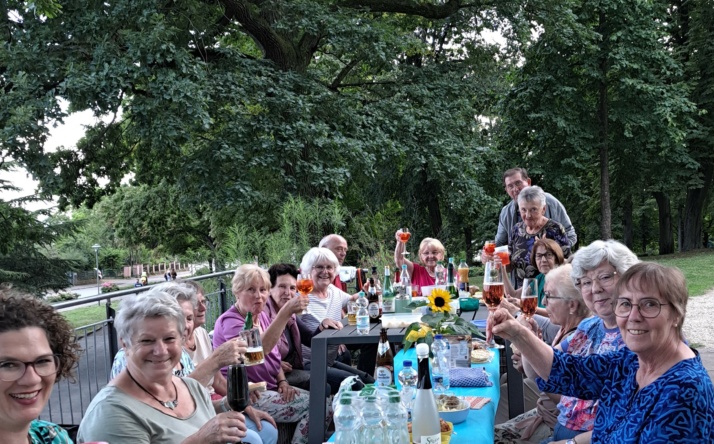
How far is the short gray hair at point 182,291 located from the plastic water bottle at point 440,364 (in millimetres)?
1235

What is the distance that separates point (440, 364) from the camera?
9.19 ft

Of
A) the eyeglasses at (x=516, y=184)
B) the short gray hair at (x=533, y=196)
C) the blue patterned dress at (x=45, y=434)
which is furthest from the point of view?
the eyeglasses at (x=516, y=184)

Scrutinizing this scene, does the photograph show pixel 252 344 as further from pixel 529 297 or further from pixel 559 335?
pixel 559 335

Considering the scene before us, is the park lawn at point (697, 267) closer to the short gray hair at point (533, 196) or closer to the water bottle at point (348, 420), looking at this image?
the short gray hair at point (533, 196)

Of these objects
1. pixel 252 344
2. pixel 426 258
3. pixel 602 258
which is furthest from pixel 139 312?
pixel 426 258

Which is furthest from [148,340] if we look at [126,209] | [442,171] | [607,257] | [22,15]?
[126,209]

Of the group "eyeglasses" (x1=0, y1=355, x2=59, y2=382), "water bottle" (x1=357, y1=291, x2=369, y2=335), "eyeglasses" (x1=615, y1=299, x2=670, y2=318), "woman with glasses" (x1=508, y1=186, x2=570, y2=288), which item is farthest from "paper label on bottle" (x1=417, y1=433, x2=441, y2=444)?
"woman with glasses" (x1=508, y1=186, x2=570, y2=288)

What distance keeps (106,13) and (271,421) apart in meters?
7.77

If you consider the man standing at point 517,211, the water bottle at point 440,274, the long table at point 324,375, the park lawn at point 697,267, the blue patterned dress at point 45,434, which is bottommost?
the park lawn at point 697,267

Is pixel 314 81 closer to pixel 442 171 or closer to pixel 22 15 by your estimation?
pixel 442 171

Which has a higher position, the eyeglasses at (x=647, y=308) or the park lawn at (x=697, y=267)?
the eyeglasses at (x=647, y=308)

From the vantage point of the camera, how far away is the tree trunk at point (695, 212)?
69.4 feet

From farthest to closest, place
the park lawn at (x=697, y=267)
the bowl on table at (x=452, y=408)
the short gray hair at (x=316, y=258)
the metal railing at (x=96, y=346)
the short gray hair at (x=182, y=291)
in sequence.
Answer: the park lawn at (x=697, y=267) < the short gray hair at (x=316, y=258) < the metal railing at (x=96, y=346) < the short gray hair at (x=182, y=291) < the bowl on table at (x=452, y=408)

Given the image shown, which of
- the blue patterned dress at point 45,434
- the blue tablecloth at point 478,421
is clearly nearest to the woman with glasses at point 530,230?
the blue tablecloth at point 478,421
